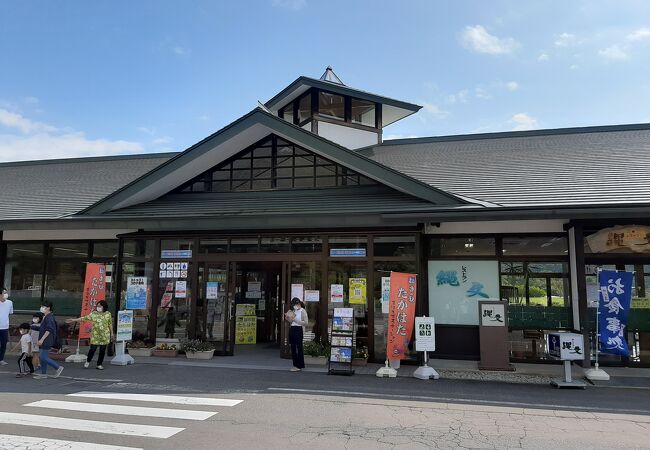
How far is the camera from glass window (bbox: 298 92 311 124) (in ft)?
51.1

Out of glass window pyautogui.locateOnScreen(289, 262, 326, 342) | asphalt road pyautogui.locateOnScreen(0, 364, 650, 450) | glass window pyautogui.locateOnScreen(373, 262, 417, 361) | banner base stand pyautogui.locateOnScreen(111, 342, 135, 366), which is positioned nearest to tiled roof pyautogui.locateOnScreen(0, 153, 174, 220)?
banner base stand pyautogui.locateOnScreen(111, 342, 135, 366)

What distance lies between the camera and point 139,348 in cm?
1116

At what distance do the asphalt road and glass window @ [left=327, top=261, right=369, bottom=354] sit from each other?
1.48 meters

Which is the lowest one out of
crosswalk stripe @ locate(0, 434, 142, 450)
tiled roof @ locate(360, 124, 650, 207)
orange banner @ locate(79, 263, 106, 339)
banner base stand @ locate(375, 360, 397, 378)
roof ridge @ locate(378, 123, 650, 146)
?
crosswalk stripe @ locate(0, 434, 142, 450)

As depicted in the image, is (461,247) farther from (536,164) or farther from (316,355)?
(316,355)

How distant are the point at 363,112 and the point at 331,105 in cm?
125

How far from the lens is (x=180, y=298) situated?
451 inches

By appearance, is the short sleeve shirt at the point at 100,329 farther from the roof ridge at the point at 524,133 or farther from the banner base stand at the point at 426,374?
the roof ridge at the point at 524,133

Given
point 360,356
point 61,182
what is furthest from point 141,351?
point 61,182

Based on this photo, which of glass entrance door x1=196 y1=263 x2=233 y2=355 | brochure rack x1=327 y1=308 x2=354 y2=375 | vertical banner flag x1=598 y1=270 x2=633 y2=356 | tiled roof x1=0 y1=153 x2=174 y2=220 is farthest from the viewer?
tiled roof x1=0 y1=153 x2=174 y2=220

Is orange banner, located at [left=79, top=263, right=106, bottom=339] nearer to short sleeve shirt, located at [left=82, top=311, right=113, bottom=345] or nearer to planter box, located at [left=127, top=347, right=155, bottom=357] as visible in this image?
planter box, located at [left=127, top=347, right=155, bottom=357]

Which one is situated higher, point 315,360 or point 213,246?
point 213,246

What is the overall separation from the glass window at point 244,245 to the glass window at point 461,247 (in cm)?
418

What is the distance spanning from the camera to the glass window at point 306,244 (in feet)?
35.6
